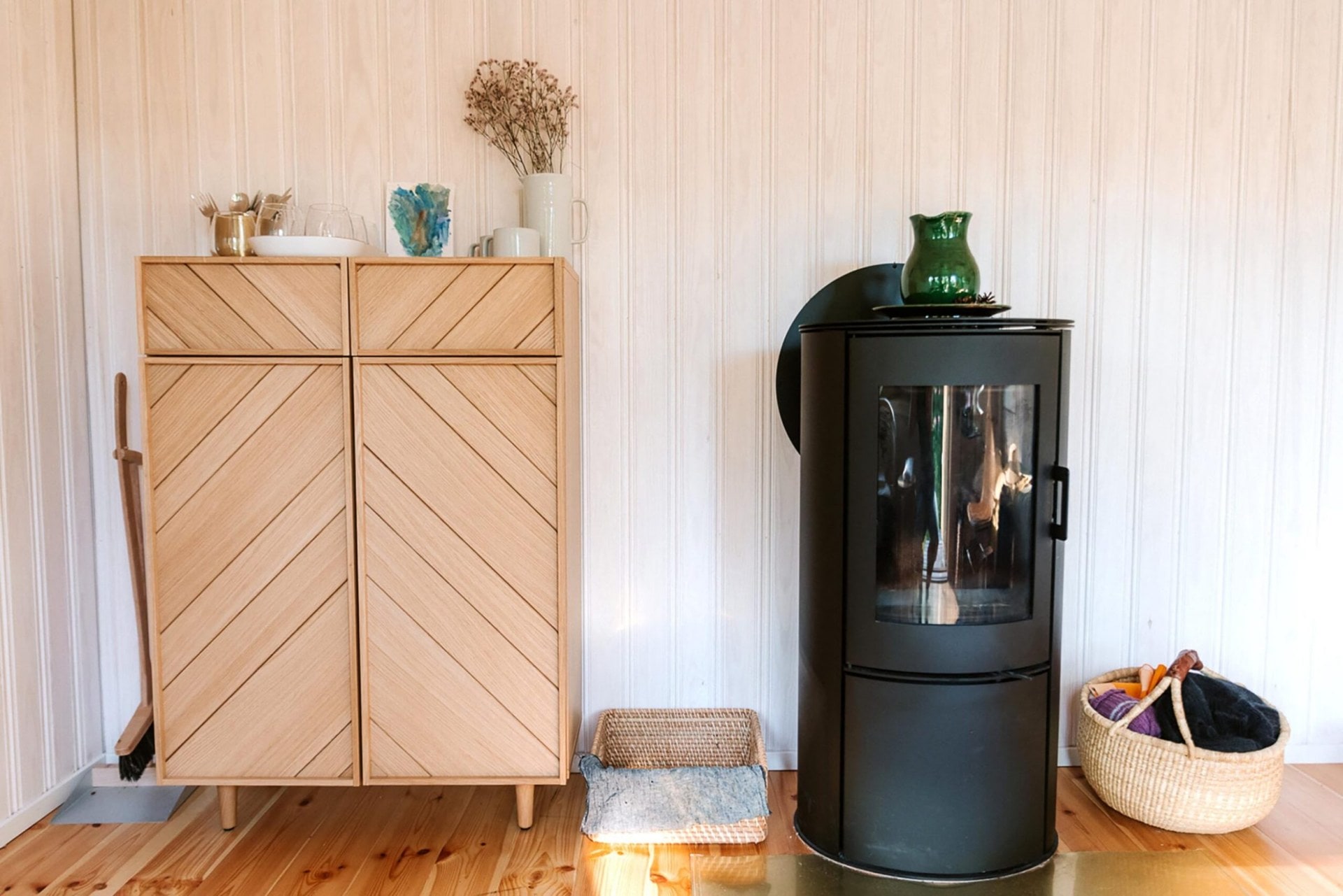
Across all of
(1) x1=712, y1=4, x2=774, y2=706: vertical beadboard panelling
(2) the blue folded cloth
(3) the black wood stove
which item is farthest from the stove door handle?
(2) the blue folded cloth

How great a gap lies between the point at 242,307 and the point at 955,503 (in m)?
1.59

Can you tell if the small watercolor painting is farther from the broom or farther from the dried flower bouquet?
the broom

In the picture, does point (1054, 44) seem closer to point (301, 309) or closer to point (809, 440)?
point (809, 440)

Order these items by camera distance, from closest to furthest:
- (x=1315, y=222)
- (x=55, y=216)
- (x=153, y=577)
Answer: (x=153, y=577)
(x=55, y=216)
(x=1315, y=222)

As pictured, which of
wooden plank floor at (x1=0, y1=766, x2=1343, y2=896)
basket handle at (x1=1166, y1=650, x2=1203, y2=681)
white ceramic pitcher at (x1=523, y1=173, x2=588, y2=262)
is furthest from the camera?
white ceramic pitcher at (x1=523, y1=173, x2=588, y2=262)

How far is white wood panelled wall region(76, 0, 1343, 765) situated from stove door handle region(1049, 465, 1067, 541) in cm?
63

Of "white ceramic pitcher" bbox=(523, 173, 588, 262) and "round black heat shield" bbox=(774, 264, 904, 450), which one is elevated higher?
"white ceramic pitcher" bbox=(523, 173, 588, 262)

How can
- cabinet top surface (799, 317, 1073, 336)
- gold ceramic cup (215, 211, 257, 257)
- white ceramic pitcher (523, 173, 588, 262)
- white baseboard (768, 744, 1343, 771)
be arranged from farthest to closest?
1. white baseboard (768, 744, 1343, 771)
2. white ceramic pitcher (523, 173, 588, 262)
3. gold ceramic cup (215, 211, 257, 257)
4. cabinet top surface (799, 317, 1073, 336)

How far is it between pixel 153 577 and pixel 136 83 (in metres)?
1.30

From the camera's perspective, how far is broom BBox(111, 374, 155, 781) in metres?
2.14

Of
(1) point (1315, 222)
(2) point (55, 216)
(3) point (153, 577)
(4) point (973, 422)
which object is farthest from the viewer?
(1) point (1315, 222)

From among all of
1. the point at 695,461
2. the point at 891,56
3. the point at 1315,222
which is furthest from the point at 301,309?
the point at 1315,222

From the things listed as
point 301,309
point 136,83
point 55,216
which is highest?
point 136,83

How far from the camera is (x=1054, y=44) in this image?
230 centimetres
